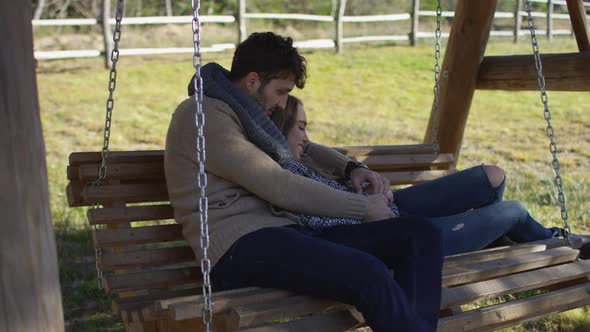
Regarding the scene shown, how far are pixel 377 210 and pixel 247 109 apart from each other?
0.64m

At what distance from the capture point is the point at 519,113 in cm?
1093

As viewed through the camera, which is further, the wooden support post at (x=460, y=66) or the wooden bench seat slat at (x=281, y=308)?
the wooden support post at (x=460, y=66)

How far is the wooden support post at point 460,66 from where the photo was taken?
4555 millimetres

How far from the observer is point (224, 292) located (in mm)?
2529

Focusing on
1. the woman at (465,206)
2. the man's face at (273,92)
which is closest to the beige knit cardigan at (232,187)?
the man's face at (273,92)

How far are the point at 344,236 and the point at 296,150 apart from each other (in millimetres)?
499

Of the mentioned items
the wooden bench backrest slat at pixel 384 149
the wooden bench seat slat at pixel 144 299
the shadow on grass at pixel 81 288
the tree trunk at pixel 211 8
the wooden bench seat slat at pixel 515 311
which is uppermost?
the tree trunk at pixel 211 8

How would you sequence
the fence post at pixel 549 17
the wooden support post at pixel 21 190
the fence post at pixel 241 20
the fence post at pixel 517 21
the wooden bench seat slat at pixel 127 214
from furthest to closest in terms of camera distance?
the fence post at pixel 549 17, the fence post at pixel 517 21, the fence post at pixel 241 20, the wooden bench seat slat at pixel 127 214, the wooden support post at pixel 21 190

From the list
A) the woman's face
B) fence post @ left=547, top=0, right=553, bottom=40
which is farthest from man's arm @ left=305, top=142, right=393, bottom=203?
fence post @ left=547, top=0, right=553, bottom=40

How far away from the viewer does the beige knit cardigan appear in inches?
106

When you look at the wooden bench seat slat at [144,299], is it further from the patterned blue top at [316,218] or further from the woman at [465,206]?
the woman at [465,206]

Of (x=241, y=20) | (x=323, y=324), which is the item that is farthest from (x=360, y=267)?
(x=241, y=20)

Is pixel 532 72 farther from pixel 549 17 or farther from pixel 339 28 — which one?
pixel 549 17

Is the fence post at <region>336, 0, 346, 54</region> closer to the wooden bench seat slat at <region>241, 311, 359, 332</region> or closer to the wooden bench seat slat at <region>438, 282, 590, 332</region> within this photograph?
the wooden bench seat slat at <region>438, 282, 590, 332</region>
